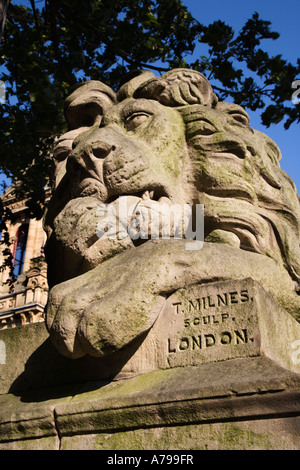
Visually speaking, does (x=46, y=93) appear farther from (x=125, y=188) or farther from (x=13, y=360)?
(x=13, y=360)

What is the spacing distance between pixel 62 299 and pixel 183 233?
0.89 m

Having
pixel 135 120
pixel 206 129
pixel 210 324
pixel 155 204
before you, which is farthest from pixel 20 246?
pixel 210 324

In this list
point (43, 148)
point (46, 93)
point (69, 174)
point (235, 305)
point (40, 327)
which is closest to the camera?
point (235, 305)

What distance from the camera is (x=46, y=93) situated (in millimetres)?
4887

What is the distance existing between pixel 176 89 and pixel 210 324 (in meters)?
1.95

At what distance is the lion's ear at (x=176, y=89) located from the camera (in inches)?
136

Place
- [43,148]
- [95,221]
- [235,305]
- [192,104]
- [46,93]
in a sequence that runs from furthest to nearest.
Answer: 1. [43,148]
2. [46,93]
3. [192,104]
4. [95,221]
5. [235,305]

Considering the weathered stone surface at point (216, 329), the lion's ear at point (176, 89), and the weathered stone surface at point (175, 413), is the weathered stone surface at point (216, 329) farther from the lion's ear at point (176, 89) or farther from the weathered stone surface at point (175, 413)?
the lion's ear at point (176, 89)

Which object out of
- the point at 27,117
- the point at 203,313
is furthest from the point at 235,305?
the point at 27,117

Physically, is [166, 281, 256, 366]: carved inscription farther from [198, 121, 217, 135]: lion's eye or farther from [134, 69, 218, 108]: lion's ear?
[134, 69, 218, 108]: lion's ear

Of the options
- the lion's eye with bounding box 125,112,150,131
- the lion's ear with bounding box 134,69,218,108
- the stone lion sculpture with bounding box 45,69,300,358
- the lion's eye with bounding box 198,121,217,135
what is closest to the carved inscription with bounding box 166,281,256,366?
the stone lion sculpture with bounding box 45,69,300,358

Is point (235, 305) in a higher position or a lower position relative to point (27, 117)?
lower

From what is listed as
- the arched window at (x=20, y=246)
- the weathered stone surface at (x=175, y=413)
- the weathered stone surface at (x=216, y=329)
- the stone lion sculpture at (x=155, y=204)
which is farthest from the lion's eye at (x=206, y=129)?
the arched window at (x=20, y=246)

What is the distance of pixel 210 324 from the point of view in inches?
85.4
